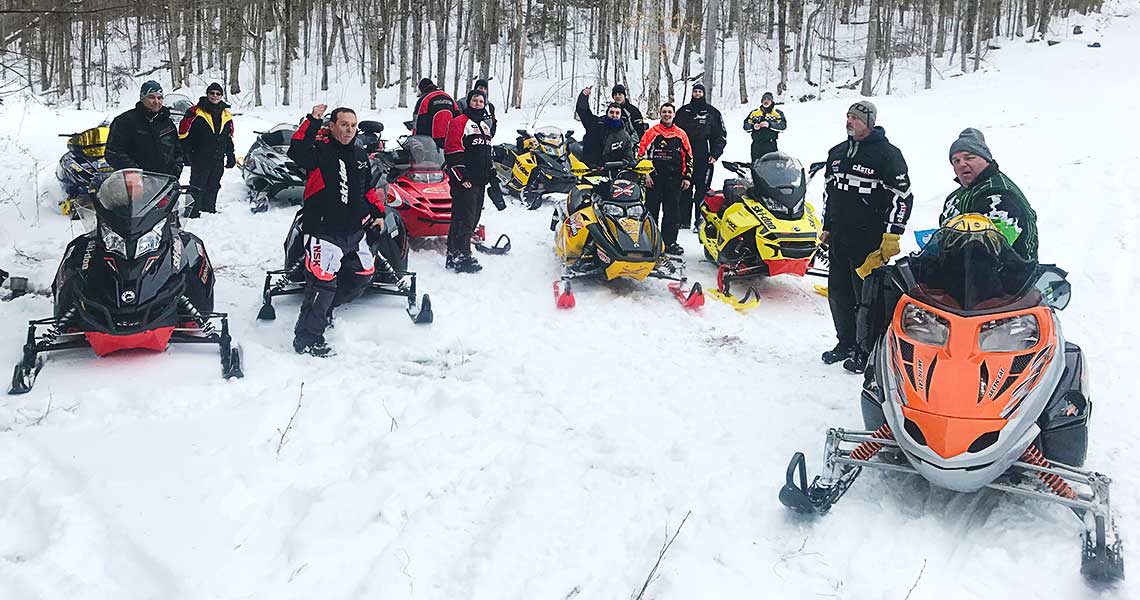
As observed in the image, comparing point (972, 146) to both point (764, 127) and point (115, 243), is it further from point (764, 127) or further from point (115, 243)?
point (764, 127)

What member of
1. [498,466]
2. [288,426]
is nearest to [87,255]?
[288,426]

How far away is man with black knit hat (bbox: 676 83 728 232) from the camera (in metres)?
10.3

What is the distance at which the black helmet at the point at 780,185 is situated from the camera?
788cm

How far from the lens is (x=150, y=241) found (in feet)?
17.0

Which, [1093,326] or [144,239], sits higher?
[144,239]

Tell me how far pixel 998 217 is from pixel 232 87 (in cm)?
3199

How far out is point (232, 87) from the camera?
31500mm

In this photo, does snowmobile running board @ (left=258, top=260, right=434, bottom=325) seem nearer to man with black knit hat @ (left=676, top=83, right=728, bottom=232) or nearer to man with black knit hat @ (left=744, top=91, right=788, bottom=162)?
man with black knit hat @ (left=676, top=83, right=728, bottom=232)

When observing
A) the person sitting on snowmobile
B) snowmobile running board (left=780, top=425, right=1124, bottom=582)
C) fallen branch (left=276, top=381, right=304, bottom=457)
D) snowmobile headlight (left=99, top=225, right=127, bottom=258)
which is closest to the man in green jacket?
snowmobile running board (left=780, top=425, right=1124, bottom=582)

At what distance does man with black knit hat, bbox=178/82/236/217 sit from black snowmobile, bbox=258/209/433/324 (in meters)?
3.67

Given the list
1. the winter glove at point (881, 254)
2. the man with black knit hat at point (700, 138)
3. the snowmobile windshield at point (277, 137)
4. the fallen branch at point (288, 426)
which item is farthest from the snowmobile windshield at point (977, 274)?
the snowmobile windshield at point (277, 137)

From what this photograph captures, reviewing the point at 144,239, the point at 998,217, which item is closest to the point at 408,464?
the point at 144,239

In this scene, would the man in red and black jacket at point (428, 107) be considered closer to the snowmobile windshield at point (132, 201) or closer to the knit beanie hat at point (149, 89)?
the knit beanie hat at point (149, 89)

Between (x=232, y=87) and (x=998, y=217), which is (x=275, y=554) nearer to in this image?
(x=998, y=217)
